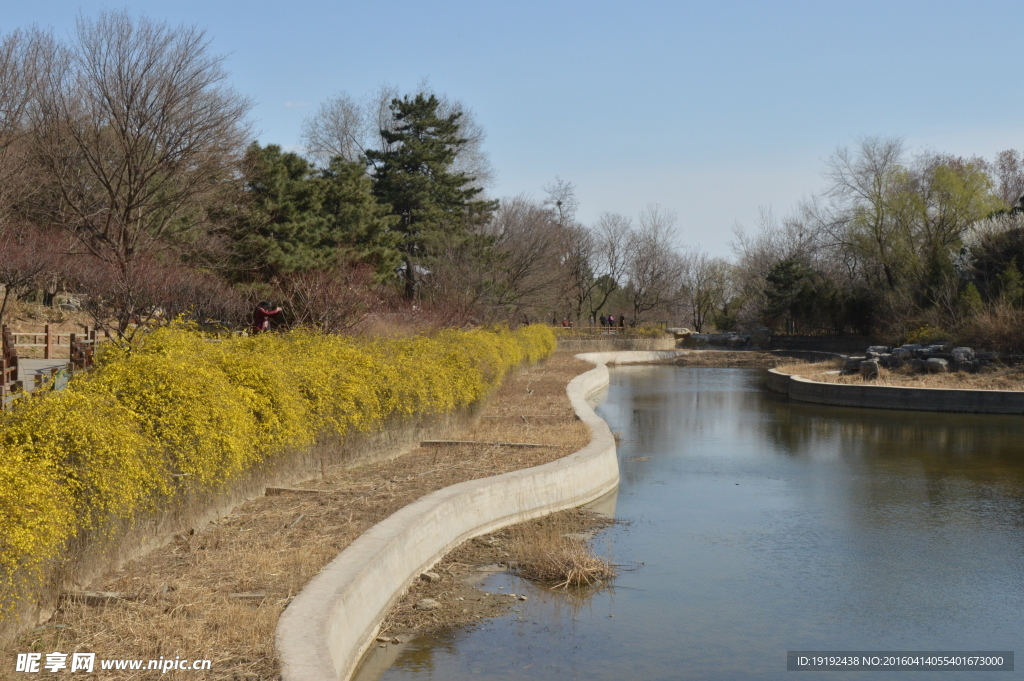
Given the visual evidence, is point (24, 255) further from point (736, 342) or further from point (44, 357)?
point (736, 342)

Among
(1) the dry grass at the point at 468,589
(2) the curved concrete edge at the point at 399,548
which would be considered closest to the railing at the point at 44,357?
(2) the curved concrete edge at the point at 399,548

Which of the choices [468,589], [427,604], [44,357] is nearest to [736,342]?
[44,357]

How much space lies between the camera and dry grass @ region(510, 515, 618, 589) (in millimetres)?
→ 8367

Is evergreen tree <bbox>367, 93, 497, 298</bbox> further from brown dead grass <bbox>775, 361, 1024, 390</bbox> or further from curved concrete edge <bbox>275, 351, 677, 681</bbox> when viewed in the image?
curved concrete edge <bbox>275, 351, 677, 681</bbox>

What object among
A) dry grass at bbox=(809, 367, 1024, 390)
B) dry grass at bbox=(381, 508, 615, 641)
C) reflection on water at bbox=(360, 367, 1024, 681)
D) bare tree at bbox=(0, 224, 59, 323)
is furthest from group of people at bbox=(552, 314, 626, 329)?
dry grass at bbox=(381, 508, 615, 641)

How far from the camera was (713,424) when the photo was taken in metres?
21.6

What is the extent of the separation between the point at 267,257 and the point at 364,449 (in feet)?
62.4

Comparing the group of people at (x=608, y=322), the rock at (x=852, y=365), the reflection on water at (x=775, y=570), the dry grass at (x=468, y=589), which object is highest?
the group of people at (x=608, y=322)

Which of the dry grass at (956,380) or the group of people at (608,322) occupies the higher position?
the group of people at (608,322)

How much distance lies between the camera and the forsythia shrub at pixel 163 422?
5.16 meters

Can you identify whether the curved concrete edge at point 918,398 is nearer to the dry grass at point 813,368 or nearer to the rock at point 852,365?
the rock at point 852,365

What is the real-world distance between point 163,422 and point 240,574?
1.46m

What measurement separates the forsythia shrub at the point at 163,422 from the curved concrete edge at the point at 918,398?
15780mm

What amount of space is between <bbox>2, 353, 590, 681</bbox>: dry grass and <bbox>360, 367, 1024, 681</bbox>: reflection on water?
1070 millimetres
